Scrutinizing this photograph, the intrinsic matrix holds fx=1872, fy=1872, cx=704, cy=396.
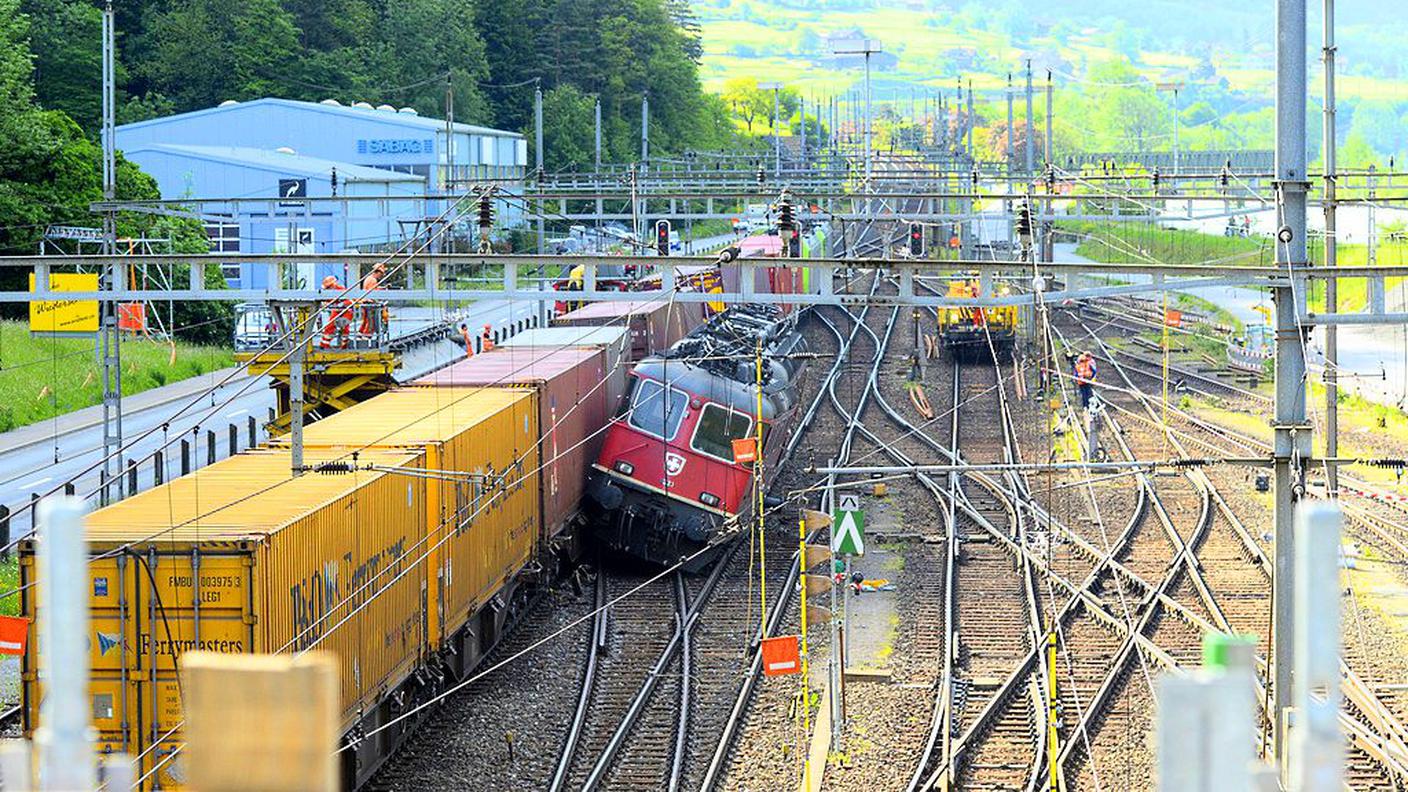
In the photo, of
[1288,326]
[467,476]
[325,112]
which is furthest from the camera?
[325,112]

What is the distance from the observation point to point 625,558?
26859mm

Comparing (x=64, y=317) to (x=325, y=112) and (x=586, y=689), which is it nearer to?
(x=586, y=689)

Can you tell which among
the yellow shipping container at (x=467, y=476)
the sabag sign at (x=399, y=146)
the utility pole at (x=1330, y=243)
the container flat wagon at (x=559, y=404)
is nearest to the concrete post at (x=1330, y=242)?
the utility pole at (x=1330, y=243)

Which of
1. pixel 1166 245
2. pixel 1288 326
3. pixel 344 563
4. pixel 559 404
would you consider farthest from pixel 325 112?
pixel 1288 326

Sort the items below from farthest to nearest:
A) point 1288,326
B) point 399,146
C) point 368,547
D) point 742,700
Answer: point 399,146 → point 742,700 → point 368,547 → point 1288,326

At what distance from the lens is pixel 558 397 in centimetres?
2397

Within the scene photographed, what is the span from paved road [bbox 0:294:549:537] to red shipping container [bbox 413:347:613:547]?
4.18 meters

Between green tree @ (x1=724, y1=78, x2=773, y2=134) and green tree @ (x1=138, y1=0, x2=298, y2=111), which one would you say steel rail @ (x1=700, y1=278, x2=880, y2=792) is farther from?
green tree @ (x1=724, y1=78, x2=773, y2=134)

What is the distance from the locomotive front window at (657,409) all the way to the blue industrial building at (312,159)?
27032 mm

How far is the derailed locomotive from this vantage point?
25.4 metres

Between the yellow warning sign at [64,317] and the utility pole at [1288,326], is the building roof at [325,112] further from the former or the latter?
the utility pole at [1288,326]

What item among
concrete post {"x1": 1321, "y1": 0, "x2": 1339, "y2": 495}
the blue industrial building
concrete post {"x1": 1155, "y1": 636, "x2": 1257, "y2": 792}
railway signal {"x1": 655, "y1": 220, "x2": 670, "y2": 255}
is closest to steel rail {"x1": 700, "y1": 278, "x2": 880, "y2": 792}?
concrete post {"x1": 1321, "y1": 0, "x2": 1339, "y2": 495}

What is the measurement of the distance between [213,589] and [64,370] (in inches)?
1152

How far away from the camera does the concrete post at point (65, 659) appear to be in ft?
11.1
